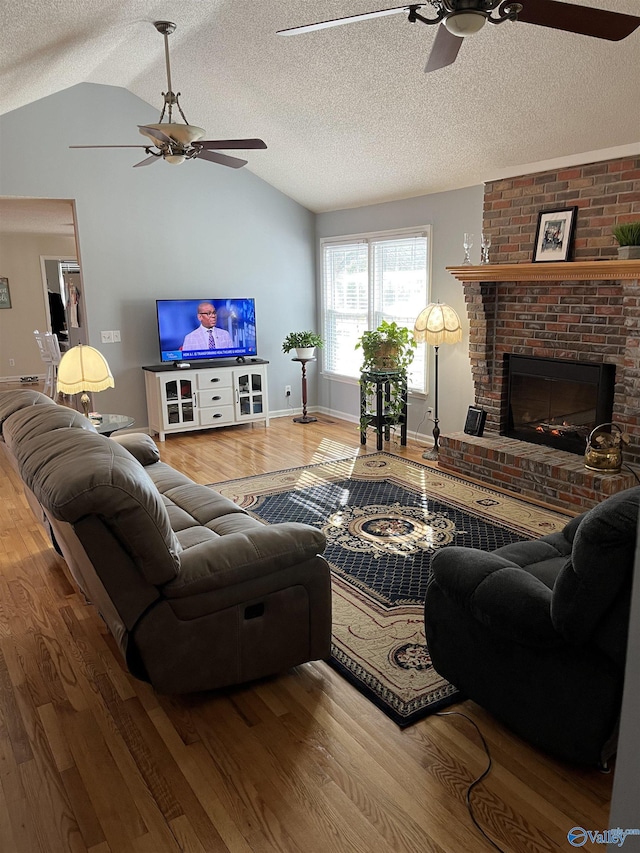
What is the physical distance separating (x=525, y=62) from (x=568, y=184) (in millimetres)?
1148

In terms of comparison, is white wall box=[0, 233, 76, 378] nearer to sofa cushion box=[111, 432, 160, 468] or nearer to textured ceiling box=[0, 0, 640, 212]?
textured ceiling box=[0, 0, 640, 212]

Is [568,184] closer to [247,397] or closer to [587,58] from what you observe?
[587,58]

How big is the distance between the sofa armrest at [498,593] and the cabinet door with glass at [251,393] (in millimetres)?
4941

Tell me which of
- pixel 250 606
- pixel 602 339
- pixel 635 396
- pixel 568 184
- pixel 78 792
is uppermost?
pixel 568 184

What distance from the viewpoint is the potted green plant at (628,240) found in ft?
13.2

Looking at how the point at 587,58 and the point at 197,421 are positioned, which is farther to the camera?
the point at 197,421

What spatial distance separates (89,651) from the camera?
2.82 meters

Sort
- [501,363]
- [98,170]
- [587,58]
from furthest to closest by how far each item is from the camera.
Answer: [98,170]
[501,363]
[587,58]

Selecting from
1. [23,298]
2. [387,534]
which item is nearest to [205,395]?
[387,534]

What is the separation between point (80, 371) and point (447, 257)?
134 inches

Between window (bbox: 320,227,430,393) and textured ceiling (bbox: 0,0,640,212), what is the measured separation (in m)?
0.58

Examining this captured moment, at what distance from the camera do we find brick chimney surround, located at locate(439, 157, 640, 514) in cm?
426

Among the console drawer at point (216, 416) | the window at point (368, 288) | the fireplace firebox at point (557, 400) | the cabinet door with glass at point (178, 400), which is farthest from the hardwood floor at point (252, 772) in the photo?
the window at point (368, 288)

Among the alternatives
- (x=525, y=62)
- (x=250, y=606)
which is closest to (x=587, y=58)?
(x=525, y=62)
